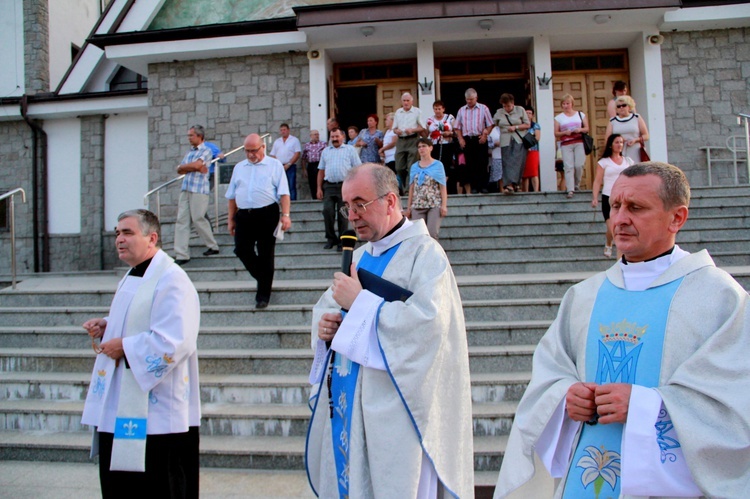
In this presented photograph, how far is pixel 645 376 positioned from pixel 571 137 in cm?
842

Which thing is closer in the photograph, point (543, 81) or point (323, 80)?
point (543, 81)

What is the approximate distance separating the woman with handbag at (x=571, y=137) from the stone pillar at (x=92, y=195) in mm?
10419

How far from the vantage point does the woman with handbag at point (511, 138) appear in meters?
9.70

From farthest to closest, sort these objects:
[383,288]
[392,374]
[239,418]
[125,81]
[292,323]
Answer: [125,81]
[292,323]
[239,418]
[383,288]
[392,374]

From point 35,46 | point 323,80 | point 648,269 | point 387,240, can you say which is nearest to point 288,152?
point 323,80

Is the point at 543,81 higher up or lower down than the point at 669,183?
higher up

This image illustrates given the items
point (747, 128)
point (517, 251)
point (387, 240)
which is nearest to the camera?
point (387, 240)

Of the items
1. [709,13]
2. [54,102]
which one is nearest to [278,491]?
[709,13]

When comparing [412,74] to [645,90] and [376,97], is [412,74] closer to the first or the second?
[376,97]

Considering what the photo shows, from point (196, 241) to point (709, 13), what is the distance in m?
10.2

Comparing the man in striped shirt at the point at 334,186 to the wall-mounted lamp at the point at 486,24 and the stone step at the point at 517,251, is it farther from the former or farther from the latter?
the wall-mounted lamp at the point at 486,24

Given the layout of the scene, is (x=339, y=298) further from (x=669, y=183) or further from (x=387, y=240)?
(x=669, y=183)

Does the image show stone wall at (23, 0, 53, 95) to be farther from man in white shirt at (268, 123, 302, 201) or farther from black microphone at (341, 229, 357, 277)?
black microphone at (341, 229, 357, 277)

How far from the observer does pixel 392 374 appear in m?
2.46
